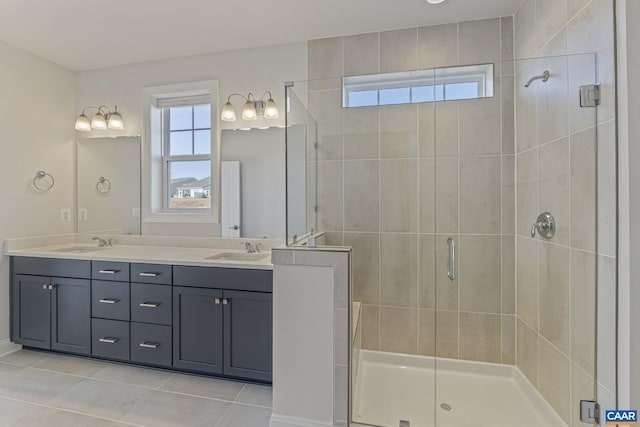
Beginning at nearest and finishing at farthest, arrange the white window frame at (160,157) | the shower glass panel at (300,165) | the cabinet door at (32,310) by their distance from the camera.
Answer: the shower glass panel at (300,165), the cabinet door at (32,310), the white window frame at (160,157)

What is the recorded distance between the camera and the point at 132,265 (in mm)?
2258

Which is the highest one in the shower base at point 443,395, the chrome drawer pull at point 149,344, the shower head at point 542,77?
the shower head at point 542,77

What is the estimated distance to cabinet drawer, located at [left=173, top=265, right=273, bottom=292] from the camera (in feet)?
6.64

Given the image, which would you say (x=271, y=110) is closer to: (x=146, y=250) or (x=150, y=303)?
(x=146, y=250)

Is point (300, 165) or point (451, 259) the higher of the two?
point (300, 165)

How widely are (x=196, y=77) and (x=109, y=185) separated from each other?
1341mm

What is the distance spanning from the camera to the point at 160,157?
2.91m

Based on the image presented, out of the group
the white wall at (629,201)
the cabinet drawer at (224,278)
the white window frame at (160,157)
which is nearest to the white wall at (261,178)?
the white window frame at (160,157)

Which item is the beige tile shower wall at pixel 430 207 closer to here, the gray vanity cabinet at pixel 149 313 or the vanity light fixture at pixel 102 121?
the gray vanity cabinet at pixel 149 313

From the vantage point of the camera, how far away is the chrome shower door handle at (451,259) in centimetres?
206

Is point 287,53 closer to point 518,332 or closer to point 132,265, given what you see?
point 132,265

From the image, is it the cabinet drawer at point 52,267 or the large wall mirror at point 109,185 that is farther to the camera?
the large wall mirror at point 109,185

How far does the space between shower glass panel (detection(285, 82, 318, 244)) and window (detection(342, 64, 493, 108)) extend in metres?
0.30

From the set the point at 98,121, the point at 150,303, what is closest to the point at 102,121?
the point at 98,121
